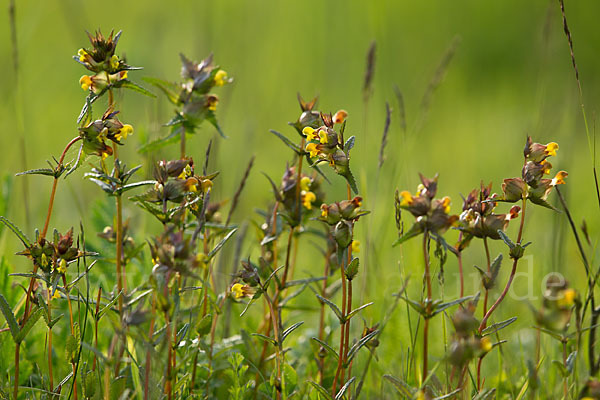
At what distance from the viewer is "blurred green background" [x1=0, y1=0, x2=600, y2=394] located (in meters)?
3.53

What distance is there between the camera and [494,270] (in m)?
1.43

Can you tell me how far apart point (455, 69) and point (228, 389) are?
4782mm

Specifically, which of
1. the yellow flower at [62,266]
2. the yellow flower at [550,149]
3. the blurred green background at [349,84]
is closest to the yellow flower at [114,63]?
the yellow flower at [62,266]

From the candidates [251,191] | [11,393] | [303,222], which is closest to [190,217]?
[303,222]

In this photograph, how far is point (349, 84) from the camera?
551 centimetres

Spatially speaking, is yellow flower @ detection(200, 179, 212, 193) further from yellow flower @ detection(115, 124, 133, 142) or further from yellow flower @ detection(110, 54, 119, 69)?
yellow flower @ detection(110, 54, 119, 69)

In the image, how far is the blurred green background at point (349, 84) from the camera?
3531mm

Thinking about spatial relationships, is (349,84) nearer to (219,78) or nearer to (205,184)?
(219,78)

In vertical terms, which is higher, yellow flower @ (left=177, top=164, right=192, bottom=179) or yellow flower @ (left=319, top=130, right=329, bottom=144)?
yellow flower @ (left=319, top=130, right=329, bottom=144)

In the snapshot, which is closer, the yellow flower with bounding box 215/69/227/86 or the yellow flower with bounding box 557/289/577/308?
the yellow flower with bounding box 557/289/577/308

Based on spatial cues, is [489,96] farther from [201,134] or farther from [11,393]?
[11,393]

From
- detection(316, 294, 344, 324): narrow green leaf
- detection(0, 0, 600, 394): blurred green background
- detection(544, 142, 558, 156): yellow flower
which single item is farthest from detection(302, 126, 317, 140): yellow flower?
detection(0, 0, 600, 394): blurred green background

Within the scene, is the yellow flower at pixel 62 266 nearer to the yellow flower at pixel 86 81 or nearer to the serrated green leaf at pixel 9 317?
the serrated green leaf at pixel 9 317

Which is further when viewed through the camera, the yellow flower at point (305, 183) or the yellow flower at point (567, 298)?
the yellow flower at point (305, 183)
